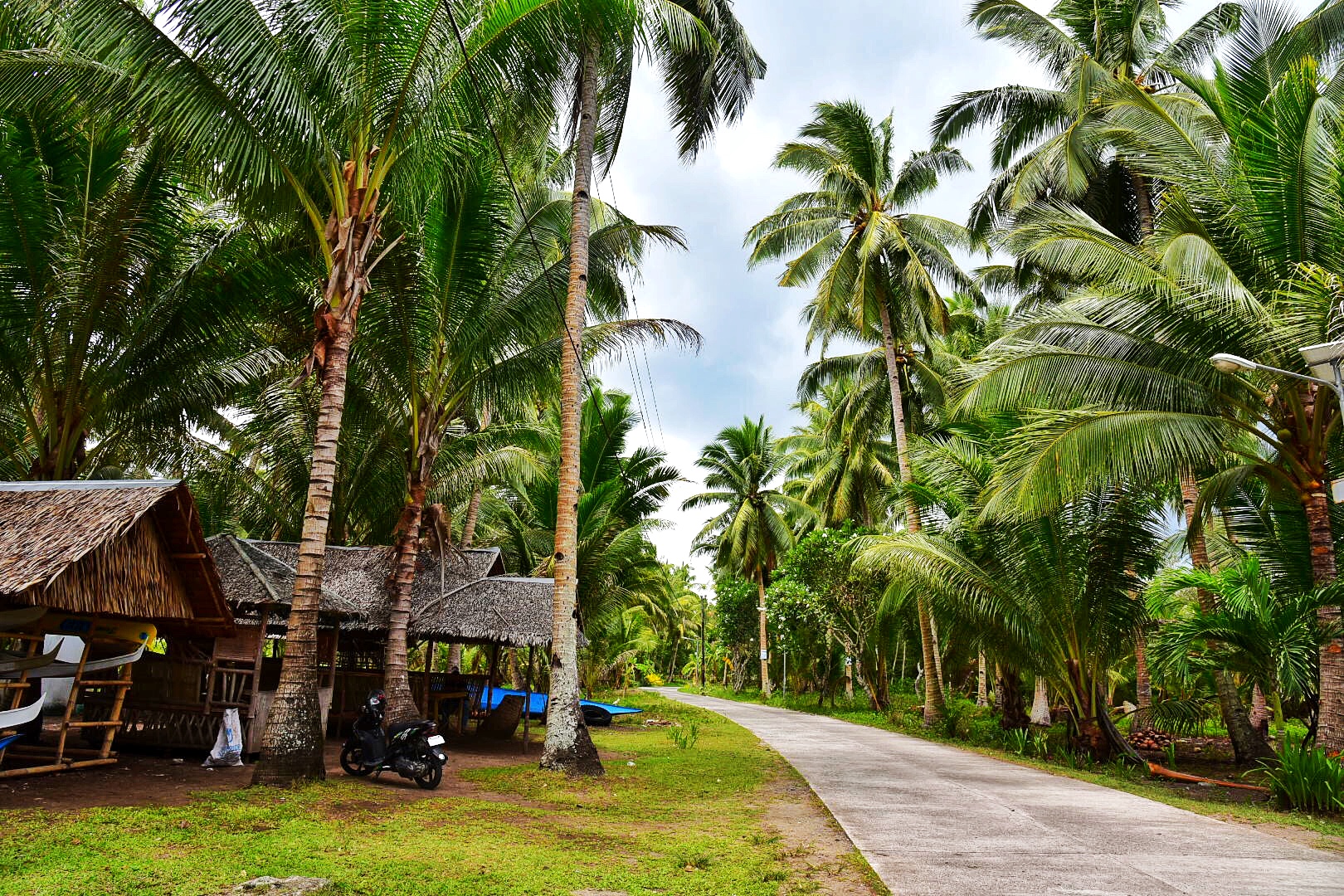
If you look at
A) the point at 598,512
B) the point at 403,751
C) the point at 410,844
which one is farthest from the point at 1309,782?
the point at 598,512

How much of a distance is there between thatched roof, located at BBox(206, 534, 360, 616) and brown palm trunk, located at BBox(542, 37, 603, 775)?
3512mm

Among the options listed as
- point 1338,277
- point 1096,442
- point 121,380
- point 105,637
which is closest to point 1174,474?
point 1096,442

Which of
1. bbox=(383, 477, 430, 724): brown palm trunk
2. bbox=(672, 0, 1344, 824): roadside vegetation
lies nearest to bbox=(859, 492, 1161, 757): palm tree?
bbox=(672, 0, 1344, 824): roadside vegetation

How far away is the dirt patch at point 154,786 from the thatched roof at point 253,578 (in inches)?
82.3

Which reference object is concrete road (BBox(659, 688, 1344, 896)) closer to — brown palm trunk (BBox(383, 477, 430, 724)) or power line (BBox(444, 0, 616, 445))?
brown palm trunk (BBox(383, 477, 430, 724))

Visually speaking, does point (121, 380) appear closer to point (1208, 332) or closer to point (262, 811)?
point (262, 811)

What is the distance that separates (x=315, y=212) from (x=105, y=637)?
5.24 m

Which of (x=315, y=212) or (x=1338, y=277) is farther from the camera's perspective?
(x=315, y=212)

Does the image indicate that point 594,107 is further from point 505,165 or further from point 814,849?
point 814,849

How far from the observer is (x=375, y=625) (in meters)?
13.2

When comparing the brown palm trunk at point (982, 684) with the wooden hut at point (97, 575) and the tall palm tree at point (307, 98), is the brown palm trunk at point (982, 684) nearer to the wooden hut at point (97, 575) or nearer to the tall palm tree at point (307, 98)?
the tall palm tree at point (307, 98)

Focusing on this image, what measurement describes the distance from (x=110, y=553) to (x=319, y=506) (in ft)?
6.27

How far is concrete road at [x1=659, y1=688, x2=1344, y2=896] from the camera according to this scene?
5.45m

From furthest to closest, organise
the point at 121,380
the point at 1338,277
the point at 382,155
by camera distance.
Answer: the point at 121,380 → the point at 382,155 → the point at 1338,277
